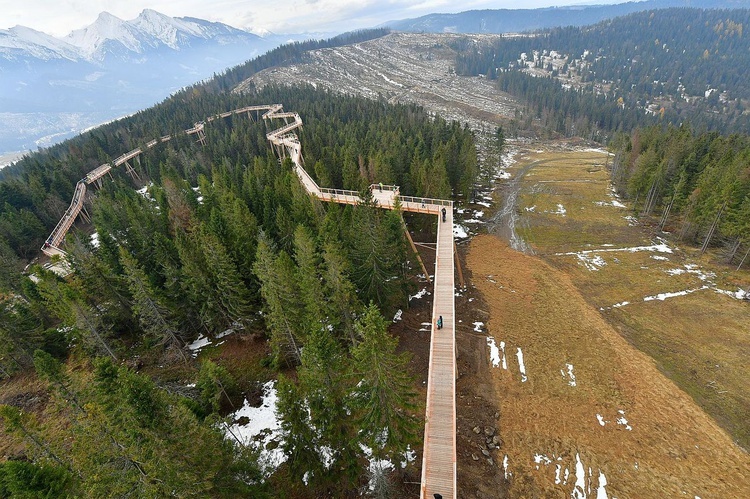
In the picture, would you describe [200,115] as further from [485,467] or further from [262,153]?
[485,467]

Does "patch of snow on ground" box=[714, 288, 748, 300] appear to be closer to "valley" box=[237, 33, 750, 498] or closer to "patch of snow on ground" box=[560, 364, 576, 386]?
"valley" box=[237, 33, 750, 498]

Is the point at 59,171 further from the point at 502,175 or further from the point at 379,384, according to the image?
the point at 502,175

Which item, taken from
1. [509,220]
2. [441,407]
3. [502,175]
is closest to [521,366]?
[441,407]

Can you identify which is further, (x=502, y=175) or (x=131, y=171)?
(x=131, y=171)

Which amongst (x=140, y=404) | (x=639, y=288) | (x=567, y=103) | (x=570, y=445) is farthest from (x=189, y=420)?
(x=567, y=103)

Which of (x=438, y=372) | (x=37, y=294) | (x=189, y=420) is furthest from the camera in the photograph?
(x=37, y=294)
